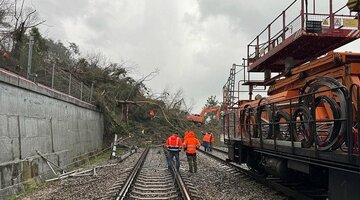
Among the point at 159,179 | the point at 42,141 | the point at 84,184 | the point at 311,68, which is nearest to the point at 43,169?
the point at 42,141

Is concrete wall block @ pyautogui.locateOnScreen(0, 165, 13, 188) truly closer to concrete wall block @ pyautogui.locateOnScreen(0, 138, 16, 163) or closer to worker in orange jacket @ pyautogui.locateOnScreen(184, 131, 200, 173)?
concrete wall block @ pyautogui.locateOnScreen(0, 138, 16, 163)

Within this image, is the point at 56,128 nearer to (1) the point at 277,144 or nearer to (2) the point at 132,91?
(1) the point at 277,144

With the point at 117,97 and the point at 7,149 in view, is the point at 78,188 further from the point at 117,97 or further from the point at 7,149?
the point at 117,97

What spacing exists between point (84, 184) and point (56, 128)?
3905 mm

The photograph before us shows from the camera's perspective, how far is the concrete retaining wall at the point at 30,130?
10.1 metres

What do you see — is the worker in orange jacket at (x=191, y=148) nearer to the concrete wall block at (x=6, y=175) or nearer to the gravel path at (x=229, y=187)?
the gravel path at (x=229, y=187)

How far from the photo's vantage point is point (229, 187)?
11.4 metres

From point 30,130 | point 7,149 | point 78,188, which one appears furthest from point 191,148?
point 7,149

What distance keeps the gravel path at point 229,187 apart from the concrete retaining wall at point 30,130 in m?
4.80

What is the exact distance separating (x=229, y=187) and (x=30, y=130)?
19.8 ft

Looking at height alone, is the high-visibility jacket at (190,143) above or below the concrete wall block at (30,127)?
below

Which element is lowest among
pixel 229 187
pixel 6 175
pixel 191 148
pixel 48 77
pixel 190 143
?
pixel 229 187

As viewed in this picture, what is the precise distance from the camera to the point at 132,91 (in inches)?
1467

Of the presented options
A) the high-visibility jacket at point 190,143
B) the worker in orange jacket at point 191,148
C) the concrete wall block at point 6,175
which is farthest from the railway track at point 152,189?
the concrete wall block at point 6,175
